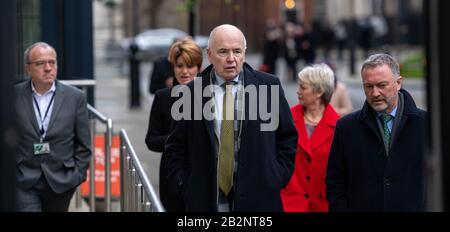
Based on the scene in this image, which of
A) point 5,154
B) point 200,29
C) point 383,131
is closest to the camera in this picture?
→ point 5,154

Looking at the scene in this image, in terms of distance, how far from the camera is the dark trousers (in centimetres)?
683

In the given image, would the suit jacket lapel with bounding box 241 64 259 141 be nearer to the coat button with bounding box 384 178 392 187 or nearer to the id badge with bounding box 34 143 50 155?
the coat button with bounding box 384 178 392 187

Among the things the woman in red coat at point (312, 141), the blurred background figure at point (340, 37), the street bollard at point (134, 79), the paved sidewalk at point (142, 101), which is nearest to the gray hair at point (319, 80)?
the woman in red coat at point (312, 141)

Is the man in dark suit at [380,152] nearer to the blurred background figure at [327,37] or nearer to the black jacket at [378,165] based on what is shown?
the black jacket at [378,165]

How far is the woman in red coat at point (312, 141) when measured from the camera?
249 inches

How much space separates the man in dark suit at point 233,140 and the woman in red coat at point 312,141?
118cm

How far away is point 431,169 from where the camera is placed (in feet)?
8.07

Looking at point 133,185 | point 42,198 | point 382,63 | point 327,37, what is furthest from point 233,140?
point 327,37

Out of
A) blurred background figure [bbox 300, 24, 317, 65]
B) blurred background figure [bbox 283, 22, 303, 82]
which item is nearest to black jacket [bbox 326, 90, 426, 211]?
blurred background figure [bbox 283, 22, 303, 82]

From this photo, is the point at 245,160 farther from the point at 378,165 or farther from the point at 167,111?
the point at 167,111
